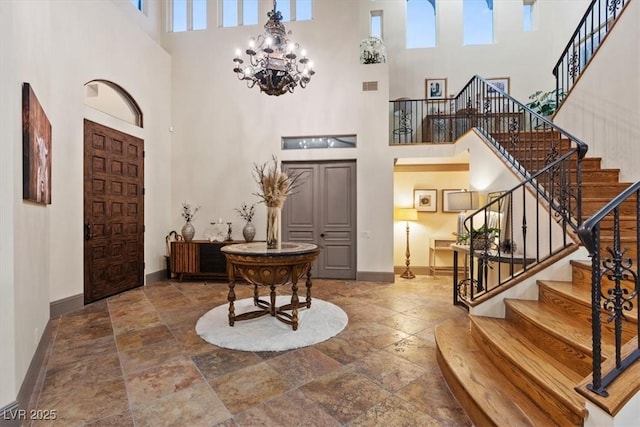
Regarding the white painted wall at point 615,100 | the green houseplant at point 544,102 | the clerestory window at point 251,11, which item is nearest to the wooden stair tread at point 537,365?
the white painted wall at point 615,100

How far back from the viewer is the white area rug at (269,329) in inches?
117

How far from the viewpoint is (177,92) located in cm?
625

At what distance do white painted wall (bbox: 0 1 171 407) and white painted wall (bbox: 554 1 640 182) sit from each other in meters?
5.72

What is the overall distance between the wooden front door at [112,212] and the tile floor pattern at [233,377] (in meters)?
0.90

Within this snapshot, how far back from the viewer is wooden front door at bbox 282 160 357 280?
19.5 feet

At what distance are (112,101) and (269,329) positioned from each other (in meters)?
4.59

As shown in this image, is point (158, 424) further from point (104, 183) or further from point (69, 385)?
point (104, 183)

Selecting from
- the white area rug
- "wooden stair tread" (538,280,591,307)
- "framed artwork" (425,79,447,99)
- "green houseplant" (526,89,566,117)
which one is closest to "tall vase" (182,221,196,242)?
the white area rug

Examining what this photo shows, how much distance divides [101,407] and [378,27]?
8.86 meters

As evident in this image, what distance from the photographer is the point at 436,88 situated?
7590 mm

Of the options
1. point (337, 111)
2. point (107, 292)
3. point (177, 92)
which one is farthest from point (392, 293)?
point (177, 92)

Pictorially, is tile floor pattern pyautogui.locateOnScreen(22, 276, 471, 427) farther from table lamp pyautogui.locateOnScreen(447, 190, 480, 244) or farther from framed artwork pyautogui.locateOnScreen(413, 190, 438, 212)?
framed artwork pyautogui.locateOnScreen(413, 190, 438, 212)

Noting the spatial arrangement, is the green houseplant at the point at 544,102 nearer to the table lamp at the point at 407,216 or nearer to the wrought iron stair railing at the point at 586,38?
the wrought iron stair railing at the point at 586,38

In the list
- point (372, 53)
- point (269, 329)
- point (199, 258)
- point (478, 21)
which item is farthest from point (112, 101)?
point (478, 21)
